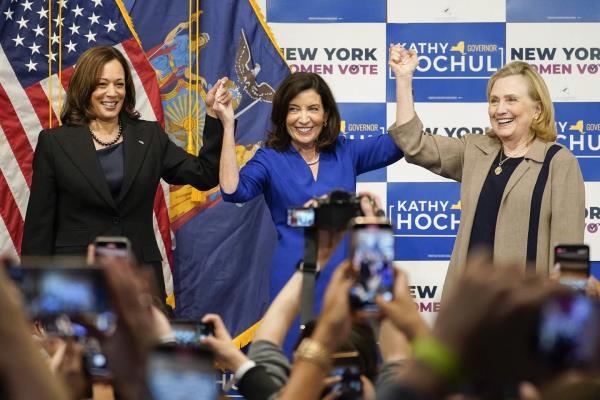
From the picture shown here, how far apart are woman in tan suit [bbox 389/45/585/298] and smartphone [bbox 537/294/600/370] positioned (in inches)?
86.4

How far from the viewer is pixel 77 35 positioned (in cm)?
511

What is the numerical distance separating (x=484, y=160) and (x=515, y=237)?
0.34 metres

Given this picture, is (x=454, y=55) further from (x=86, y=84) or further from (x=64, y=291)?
(x=64, y=291)

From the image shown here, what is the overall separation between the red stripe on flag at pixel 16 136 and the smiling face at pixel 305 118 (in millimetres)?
1730

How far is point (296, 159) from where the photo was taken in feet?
12.9

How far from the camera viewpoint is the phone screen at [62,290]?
1446 millimetres

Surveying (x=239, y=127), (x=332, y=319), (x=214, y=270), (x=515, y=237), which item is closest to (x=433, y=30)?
(x=239, y=127)

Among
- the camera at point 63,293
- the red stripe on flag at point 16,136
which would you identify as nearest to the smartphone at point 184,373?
the camera at point 63,293

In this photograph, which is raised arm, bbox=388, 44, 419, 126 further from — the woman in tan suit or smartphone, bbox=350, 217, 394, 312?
smartphone, bbox=350, 217, 394, 312

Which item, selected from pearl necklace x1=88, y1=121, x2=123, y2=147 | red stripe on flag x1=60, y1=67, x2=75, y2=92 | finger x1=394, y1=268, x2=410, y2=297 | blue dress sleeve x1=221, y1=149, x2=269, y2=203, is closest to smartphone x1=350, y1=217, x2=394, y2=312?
finger x1=394, y1=268, x2=410, y2=297

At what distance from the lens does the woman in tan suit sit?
351 centimetres

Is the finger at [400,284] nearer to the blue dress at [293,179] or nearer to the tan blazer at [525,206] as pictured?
the tan blazer at [525,206]

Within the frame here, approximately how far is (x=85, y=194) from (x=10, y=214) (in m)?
1.31

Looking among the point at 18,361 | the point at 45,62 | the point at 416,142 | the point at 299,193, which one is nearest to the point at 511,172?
the point at 416,142
